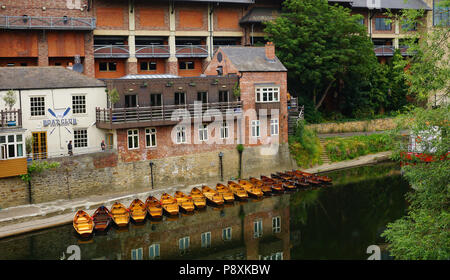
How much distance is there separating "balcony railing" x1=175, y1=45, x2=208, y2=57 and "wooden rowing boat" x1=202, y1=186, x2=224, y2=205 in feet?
62.0

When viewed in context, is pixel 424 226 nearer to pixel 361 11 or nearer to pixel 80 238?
pixel 80 238

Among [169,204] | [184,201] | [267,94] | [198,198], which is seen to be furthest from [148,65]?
[169,204]

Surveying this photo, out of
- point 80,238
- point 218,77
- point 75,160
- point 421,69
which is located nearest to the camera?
point 421,69

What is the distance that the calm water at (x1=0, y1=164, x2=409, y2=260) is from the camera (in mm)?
26344

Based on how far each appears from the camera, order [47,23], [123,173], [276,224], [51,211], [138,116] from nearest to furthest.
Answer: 1. [51,211]
2. [276,224]
3. [123,173]
4. [138,116]
5. [47,23]

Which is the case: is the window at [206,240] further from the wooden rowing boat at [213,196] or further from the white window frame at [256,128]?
the white window frame at [256,128]

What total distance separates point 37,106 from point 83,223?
9.57m

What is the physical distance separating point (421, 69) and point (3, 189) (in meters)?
22.9

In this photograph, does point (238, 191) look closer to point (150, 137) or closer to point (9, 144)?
point (150, 137)

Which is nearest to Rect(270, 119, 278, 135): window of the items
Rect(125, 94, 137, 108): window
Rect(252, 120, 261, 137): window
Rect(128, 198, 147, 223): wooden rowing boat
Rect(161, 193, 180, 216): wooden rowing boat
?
Rect(252, 120, 261, 137): window

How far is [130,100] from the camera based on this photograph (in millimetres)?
36125

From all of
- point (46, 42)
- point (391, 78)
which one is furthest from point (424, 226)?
point (391, 78)

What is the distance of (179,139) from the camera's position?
1463 inches

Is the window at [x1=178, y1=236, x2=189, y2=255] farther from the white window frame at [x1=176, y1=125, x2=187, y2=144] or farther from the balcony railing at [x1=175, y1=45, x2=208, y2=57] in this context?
the balcony railing at [x1=175, y1=45, x2=208, y2=57]
